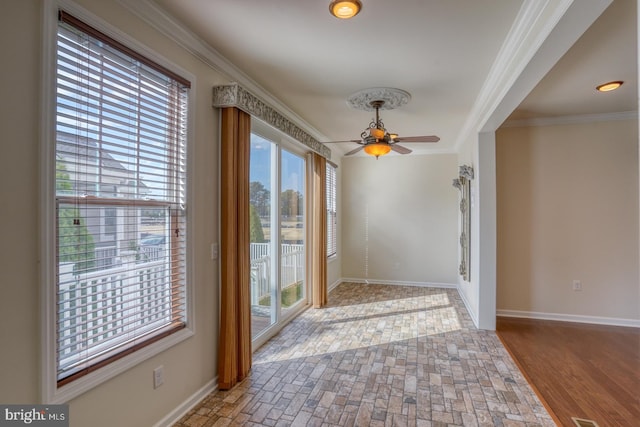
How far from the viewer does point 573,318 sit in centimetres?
431

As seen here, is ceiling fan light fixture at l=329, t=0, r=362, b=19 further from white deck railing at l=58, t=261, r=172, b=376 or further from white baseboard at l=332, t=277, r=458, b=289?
white baseboard at l=332, t=277, r=458, b=289

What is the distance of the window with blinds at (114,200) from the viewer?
5.14ft

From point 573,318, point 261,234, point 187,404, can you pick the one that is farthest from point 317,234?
point 573,318

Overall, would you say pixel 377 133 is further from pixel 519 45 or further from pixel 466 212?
pixel 466 212

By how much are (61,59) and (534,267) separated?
529 centimetres

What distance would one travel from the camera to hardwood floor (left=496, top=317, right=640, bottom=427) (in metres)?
2.39

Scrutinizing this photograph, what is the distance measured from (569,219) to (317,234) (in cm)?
342

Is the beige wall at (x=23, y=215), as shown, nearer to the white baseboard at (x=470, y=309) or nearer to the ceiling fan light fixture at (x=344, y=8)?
the ceiling fan light fixture at (x=344, y=8)

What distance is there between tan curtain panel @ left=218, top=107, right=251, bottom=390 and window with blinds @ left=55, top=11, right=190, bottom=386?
405mm

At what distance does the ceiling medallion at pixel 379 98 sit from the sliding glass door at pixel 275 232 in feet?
3.53

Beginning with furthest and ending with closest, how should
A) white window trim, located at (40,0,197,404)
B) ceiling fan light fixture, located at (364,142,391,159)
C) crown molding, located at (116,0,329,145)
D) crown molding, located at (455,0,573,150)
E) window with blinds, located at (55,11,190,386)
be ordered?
ceiling fan light fixture, located at (364,142,391,159), crown molding, located at (116,0,329,145), crown molding, located at (455,0,573,150), window with blinds, located at (55,11,190,386), white window trim, located at (40,0,197,404)

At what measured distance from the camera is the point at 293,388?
8.82 feet

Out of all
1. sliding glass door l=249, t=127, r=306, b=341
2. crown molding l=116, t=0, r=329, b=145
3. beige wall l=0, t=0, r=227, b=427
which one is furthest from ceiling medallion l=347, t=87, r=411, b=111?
beige wall l=0, t=0, r=227, b=427

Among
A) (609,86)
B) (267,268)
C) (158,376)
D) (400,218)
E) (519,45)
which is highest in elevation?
(609,86)
